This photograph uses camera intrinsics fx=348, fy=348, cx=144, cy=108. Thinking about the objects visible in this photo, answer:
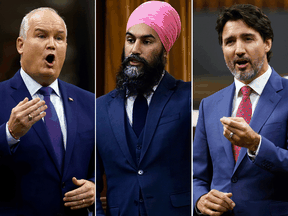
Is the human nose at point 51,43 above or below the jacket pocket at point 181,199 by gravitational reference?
above

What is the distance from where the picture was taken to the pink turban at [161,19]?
312 cm

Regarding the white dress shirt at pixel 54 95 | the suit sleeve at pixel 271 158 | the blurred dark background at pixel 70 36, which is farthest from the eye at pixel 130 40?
the suit sleeve at pixel 271 158

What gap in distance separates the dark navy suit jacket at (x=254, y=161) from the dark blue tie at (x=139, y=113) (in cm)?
50

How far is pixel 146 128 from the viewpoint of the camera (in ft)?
10.1

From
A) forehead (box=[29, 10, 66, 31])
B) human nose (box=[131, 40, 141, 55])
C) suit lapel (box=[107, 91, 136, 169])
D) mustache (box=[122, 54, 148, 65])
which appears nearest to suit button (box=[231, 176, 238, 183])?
suit lapel (box=[107, 91, 136, 169])

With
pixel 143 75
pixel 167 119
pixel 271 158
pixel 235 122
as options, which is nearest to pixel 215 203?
pixel 271 158

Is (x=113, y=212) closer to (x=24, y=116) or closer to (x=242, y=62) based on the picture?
(x=24, y=116)

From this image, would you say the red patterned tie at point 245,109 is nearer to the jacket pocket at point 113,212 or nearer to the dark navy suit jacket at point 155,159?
the dark navy suit jacket at point 155,159

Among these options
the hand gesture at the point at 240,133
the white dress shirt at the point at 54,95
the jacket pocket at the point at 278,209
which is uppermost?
the white dress shirt at the point at 54,95

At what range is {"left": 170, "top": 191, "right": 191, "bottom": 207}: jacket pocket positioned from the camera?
300cm

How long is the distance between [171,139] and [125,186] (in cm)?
58

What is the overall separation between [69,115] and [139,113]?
627mm

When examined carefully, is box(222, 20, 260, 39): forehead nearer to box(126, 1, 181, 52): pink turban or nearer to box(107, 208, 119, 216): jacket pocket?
box(126, 1, 181, 52): pink turban

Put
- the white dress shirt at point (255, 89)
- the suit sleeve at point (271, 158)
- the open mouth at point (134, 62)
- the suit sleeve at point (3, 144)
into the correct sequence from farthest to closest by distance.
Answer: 1. the open mouth at point (134, 62)
2. the white dress shirt at point (255, 89)
3. the suit sleeve at point (3, 144)
4. the suit sleeve at point (271, 158)
